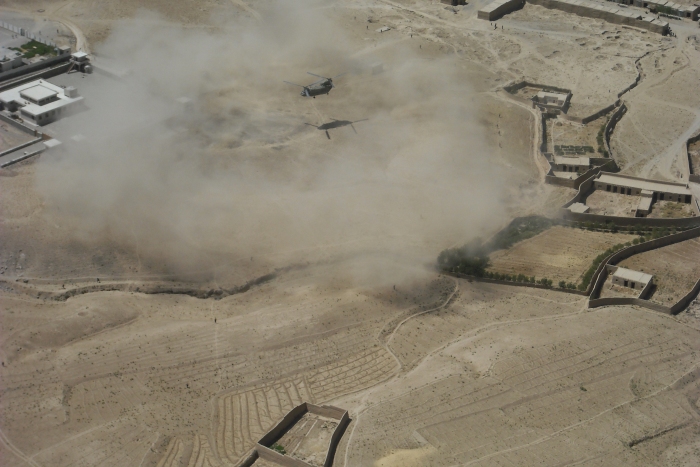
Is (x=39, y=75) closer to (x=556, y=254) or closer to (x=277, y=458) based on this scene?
(x=556, y=254)

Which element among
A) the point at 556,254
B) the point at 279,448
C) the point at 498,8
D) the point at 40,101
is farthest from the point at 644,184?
the point at 40,101

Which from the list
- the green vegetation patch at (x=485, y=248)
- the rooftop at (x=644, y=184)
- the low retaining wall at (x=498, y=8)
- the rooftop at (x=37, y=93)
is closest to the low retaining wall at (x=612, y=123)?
the rooftop at (x=644, y=184)

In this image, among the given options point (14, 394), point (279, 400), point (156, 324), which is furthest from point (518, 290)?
point (14, 394)

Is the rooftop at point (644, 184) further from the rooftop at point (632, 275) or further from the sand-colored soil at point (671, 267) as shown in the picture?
the rooftop at point (632, 275)

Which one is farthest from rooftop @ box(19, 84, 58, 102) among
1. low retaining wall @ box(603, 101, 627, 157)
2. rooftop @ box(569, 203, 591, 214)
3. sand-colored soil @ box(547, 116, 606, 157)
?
low retaining wall @ box(603, 101, 627, 157)

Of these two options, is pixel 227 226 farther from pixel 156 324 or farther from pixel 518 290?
pixel 518 290

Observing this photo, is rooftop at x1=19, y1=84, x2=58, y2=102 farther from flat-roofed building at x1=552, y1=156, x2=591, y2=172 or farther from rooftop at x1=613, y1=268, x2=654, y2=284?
rooftop at x1=613, y1=268, x2=654, y2=284
